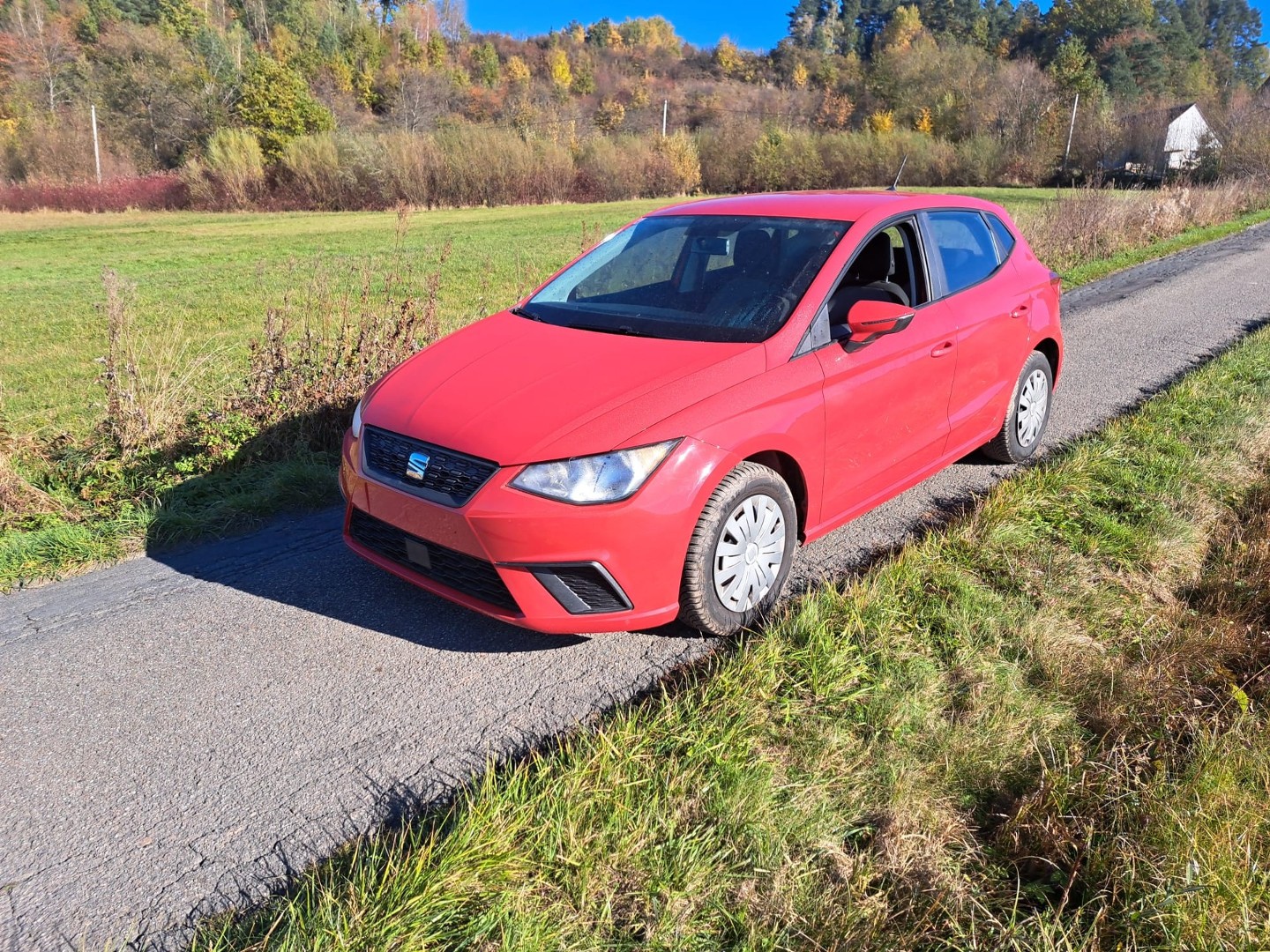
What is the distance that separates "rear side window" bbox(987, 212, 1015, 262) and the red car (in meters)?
0.46

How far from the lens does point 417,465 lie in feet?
11.1

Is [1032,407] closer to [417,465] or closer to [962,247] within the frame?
[962,247]

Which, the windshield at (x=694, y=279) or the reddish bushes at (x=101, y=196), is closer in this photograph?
the windshield at (x=694, y=279)

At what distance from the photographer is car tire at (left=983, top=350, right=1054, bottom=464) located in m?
5.36

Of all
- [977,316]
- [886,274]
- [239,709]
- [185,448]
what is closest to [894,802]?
[239,709]

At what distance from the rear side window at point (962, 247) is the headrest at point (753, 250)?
1.08 m

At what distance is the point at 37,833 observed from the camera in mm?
2590

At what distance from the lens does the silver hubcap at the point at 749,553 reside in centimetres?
342

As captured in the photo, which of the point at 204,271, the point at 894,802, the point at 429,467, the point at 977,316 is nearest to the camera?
the point at 894,802

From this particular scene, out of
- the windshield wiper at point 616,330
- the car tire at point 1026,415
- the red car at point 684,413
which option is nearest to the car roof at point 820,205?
the red car at point 684,413

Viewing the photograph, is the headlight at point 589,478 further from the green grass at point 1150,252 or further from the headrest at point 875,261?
the green grass at point 1150,252

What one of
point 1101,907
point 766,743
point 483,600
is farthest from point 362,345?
point 1101,907

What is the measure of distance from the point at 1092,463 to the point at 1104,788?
3.12m

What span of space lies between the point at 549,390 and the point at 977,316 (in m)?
2.64
